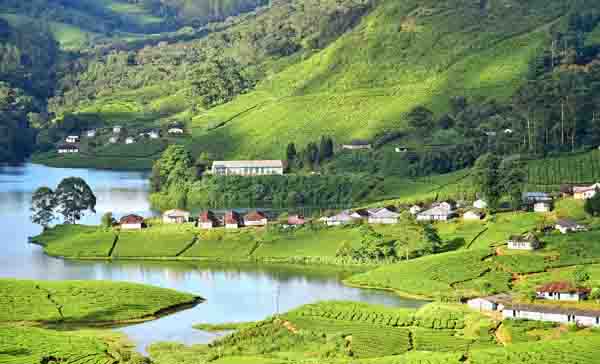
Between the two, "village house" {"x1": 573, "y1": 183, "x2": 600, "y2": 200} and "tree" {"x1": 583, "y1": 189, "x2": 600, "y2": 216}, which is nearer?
"tree" {"x1": 583, "y1": 189, "x2": 600, "y2": 216}

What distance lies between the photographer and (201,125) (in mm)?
178125

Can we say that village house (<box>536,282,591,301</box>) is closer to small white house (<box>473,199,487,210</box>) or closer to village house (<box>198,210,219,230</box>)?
small white house (<box>473,199,487,210</box>)

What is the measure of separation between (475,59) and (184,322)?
106 m

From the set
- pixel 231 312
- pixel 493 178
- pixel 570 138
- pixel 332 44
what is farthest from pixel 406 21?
pixel 231 312

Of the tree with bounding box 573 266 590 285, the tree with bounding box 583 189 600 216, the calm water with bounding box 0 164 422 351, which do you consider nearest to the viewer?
the calm water with bounding box 0 164 422 351

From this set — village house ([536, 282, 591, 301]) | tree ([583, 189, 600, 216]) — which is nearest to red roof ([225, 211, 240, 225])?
tree ([583, 189, 600, 216])

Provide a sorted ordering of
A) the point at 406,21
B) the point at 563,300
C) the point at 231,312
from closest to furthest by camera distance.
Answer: the point at 563,300, the point at 231,312, the point at 406,21

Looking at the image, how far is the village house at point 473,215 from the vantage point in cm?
9757

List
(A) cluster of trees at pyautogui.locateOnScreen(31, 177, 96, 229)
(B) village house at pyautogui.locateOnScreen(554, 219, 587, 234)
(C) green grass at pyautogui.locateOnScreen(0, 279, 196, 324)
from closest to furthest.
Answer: (C) green grass at pyautogui.locateOnScreen(0, 279, 196, 324) < (B) village house at pyautogui.locateOnScreen(554, 219, 587, 234) < (A) cluster of trees at pyautogui.locateOnScreen(31, 177, 96, 229)

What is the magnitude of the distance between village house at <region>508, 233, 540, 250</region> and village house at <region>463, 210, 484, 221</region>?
1258 centimetres

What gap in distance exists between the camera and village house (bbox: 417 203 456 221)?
98812mm

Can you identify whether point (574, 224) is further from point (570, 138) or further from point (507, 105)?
point (507, 105)

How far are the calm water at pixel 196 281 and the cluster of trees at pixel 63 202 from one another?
141 cm

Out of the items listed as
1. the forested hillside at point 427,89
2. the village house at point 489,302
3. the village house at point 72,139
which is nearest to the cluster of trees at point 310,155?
the forested hillside at point 427,89
